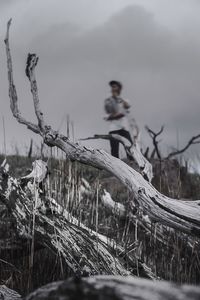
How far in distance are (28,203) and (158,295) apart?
2633mm

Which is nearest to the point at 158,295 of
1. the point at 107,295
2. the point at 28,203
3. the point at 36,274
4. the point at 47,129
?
the point at 107,295

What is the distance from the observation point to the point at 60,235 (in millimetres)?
3229

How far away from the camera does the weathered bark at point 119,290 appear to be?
980 millimetres

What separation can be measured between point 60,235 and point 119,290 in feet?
7.34

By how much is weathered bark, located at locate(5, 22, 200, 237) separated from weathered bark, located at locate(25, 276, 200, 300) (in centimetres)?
148

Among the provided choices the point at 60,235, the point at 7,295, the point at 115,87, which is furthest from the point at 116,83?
the point at 7,295

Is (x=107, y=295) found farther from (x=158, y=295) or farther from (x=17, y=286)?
(x=17, y=286)

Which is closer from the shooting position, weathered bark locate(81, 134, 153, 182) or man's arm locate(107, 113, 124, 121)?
weathered bark locate(81, 134, 153, 182)

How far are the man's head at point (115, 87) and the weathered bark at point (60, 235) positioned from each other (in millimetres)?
5948

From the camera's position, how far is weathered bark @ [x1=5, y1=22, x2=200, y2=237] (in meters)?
2.55

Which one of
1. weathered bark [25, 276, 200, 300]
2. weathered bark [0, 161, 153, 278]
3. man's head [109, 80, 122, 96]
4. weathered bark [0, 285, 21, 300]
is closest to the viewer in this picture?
weathered bark [25, 276, 200, 300]

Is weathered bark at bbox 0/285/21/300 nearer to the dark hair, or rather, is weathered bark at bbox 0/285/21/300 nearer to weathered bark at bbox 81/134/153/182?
weathered bark at bbox 81/134/153/182

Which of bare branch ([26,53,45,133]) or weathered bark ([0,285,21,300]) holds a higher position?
bare branch ([26,53,45,133])

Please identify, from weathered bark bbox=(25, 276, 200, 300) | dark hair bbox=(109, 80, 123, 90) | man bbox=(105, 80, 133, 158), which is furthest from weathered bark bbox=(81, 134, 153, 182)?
dark hair bbox=(109, 80, 123, 90)
